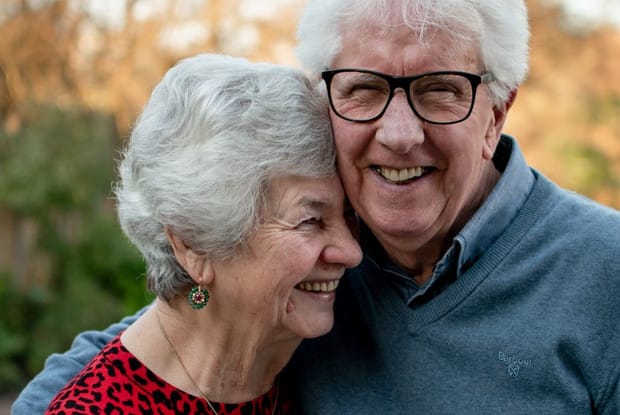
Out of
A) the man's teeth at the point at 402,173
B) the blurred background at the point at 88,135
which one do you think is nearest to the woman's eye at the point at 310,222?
the man's teeth at the point at 402,173

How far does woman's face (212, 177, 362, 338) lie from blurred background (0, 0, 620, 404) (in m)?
4.38

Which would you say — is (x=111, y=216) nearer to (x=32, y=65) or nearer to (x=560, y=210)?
(x=32, y=65)

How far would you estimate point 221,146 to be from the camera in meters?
2.17

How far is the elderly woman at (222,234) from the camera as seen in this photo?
220 centimetres

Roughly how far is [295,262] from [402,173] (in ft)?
1.27

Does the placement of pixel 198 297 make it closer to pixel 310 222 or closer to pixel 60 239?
pixel 310 222

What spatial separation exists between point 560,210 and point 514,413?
567 mm

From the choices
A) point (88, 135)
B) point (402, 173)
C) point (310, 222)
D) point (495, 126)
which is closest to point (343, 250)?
point (310, 222)

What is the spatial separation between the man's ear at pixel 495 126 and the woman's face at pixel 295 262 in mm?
420

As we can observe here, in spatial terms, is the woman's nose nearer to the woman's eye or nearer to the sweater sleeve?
the woman's eye

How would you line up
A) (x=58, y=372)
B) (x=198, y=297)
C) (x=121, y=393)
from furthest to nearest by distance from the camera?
(x=58, y=372) < (x=198, y=297) < (x=121, y=393)

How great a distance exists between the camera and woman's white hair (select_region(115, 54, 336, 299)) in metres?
2.18

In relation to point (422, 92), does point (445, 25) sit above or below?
above

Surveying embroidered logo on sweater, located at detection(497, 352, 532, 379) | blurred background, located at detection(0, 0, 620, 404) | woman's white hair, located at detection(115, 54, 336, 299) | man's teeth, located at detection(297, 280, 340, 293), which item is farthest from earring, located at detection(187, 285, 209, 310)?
blurred background, located at detection(0, 0, 620, 404)
